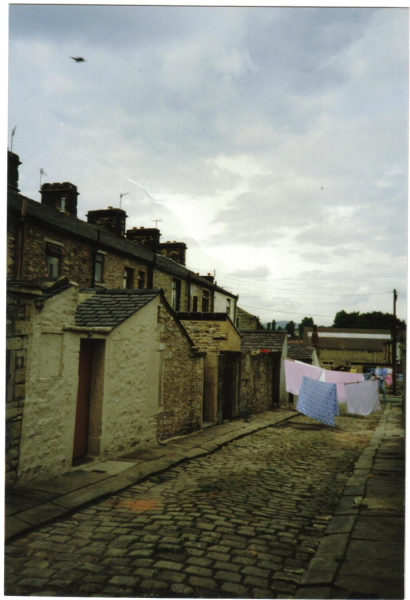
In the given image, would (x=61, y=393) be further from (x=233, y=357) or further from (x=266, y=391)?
(x=266, y=391)

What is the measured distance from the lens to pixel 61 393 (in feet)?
22.0

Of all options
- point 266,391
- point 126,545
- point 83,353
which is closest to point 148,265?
point 266,391

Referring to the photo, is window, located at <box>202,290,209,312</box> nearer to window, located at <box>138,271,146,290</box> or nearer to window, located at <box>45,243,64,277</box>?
window, located at <box>138,271,146,290</box>

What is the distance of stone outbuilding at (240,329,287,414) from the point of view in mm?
17188

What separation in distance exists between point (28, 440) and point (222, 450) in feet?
17.7

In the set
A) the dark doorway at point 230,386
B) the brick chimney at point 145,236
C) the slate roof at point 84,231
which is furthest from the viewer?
the brick chimney at point 145,236

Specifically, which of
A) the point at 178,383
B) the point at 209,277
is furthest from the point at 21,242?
the point at 209,277

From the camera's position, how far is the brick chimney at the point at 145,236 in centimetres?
2467

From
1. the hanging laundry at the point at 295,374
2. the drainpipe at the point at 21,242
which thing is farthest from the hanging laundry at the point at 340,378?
the drainpipe at the point at 21,242

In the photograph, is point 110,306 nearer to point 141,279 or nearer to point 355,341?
point 141,279

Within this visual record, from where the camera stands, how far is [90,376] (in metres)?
8.16

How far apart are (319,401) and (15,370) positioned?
37.2 feet

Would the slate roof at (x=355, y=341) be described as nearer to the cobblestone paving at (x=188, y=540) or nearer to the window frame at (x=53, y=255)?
the window frame at (x=53, y=255)

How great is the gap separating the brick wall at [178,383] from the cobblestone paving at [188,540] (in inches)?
103
